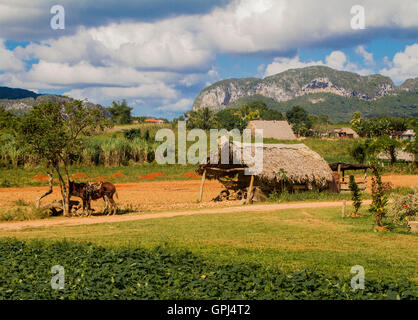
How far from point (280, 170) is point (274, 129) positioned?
55.9 metres

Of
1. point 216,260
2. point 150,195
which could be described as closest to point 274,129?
point 150,195

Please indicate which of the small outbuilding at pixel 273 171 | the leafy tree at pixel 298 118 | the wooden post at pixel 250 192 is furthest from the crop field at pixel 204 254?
the leafy tree at pixel 298 118

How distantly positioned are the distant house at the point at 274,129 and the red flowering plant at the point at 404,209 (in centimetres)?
6218

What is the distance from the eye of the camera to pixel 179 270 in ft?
28.3

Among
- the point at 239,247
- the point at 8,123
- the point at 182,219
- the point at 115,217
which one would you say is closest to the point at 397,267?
the point at 239,247

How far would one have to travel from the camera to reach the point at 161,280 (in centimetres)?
798

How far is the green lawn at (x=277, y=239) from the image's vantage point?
954 centimetres

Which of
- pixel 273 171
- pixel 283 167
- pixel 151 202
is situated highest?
pixel 283 167

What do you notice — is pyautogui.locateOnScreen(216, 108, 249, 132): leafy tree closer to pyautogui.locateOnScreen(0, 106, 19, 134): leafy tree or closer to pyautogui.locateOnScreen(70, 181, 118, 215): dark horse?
pyautogui.locateOnScreen(0, 106, 19, 134): leafy tree

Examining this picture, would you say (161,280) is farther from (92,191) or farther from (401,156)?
(401,156)

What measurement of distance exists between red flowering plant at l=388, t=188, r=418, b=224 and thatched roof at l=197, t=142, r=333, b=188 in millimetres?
8635

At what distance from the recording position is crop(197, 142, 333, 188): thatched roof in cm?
2289

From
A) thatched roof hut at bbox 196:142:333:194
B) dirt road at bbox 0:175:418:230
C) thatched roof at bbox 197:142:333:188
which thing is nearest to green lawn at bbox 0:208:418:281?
dirt road at bbox 0:175:418:230
